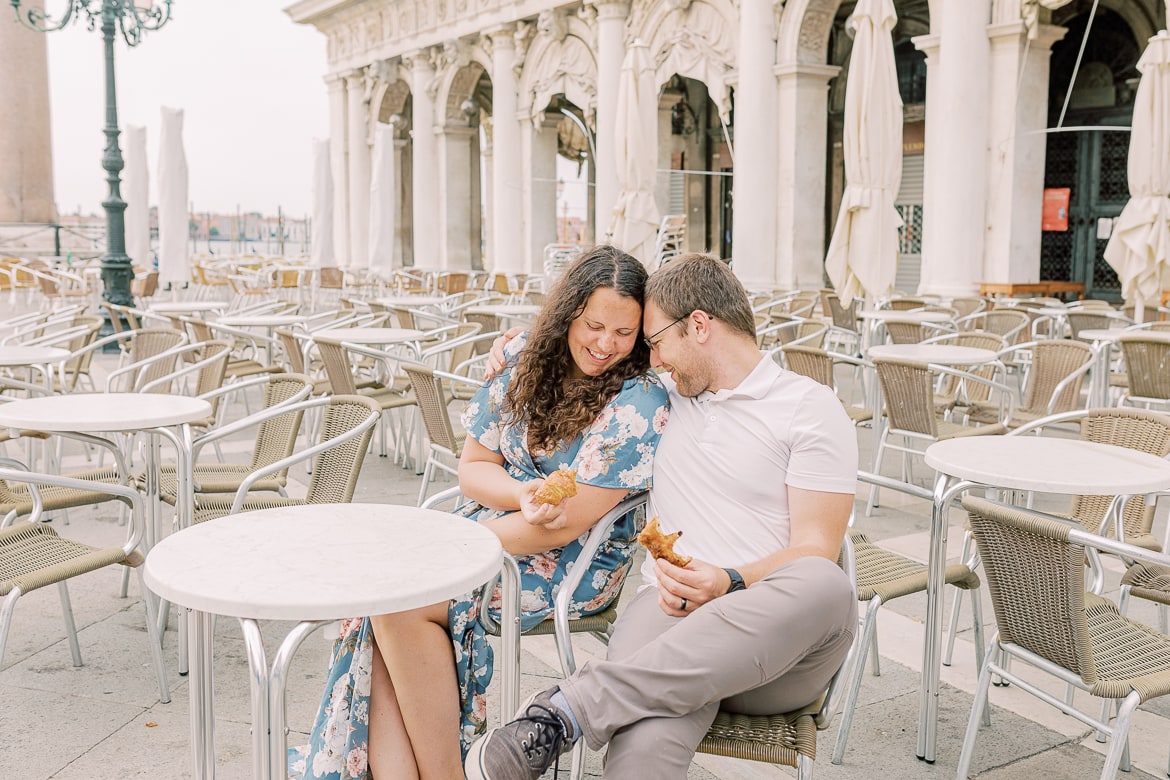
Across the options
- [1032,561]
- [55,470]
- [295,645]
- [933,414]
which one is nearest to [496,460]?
[295,645]

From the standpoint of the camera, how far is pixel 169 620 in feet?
12.8

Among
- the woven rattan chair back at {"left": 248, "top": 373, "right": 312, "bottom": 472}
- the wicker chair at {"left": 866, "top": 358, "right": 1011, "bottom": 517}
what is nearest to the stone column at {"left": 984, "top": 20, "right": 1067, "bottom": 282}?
the wicker chair at {"left": 866, "top": 358, "right": 1011, "bottom": 517}

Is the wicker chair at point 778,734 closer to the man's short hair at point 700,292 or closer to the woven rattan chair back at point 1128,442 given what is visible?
the man's short hair at point 700,292

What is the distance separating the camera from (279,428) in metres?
4.27

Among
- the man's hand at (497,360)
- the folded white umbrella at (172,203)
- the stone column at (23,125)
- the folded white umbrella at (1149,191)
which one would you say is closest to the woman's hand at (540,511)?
the man's hand at (497,360)

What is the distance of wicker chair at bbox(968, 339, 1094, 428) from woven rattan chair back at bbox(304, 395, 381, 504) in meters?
3.51

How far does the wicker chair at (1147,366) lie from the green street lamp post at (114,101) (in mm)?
10380

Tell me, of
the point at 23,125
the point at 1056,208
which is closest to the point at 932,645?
the point at 1056,208

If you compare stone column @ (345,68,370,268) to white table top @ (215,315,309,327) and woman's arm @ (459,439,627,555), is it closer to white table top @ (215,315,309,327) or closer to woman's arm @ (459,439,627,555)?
white table top @ (215,315,309,327)

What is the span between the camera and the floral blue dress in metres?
2.31

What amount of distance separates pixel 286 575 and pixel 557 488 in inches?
25.7

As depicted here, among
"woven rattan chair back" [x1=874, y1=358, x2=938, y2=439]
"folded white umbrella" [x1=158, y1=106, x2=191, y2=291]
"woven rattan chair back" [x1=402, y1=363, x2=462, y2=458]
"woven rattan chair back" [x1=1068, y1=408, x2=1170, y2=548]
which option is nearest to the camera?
"woven rattan chair back" [x1=1068, y1=408, x2=1170, y2=548]

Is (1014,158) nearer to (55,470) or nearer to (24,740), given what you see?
(55,470)

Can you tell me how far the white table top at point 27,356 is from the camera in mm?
5332
